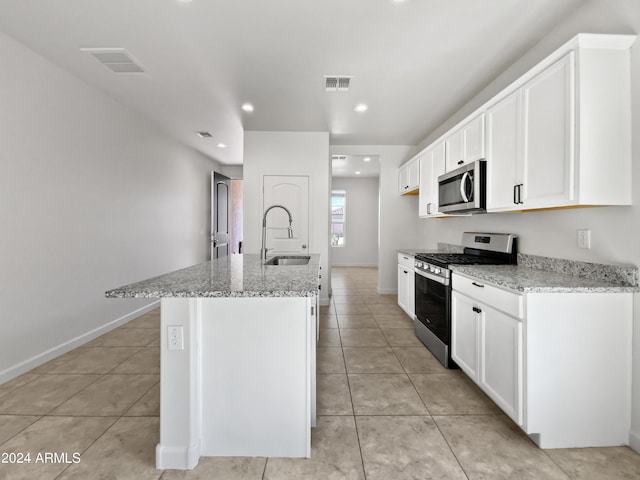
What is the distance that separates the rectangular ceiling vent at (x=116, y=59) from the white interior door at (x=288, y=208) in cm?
216

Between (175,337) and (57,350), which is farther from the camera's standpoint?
(57,350)

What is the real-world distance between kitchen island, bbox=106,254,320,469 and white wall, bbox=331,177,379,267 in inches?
314

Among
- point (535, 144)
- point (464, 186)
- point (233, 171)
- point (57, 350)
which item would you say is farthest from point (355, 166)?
point (57, 350)

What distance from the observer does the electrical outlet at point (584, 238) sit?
193 cm

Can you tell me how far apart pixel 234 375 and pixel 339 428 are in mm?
759

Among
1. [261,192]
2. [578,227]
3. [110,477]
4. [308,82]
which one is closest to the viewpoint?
[110,477]

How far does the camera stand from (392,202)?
5426mm

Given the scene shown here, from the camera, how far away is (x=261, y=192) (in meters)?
4.74

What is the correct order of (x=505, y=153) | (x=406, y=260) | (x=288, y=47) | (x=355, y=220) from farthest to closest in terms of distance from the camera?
(x=355, y=220), (x=406, y=260), (x=288, y=47), (x=505, y=153)

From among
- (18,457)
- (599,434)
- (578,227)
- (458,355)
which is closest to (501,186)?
(578,227)

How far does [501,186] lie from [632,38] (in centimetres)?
100

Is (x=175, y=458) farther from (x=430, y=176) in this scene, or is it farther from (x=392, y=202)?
(x=392, y=202)

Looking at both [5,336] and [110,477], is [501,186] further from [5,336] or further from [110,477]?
[5,336]

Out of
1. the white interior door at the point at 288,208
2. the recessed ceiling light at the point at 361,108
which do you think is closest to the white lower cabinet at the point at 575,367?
the recessed ceiling light at the point at 361,108
